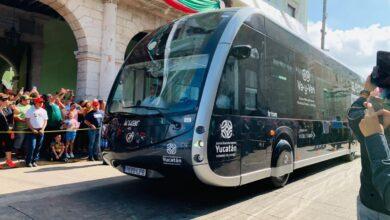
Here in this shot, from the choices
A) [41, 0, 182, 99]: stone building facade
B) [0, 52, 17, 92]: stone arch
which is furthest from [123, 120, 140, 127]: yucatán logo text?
[0, 52, 17, 92]: stone arch

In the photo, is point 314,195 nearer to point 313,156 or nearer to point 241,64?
point 313,156

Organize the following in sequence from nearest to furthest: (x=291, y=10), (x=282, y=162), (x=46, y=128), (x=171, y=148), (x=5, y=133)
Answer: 1. (x=171, y=148)
2. (x=282, y=162)
3. (x=5, y=133)
4. (x=46, y=128)
5. (x=291, y=10)

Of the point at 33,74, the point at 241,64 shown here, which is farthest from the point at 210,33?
the point at 33,74

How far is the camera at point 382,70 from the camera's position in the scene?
6.66 feet

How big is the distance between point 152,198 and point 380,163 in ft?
15.2

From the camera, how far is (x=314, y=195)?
6.80 m

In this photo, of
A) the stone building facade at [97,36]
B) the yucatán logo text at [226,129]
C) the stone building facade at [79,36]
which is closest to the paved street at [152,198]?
the yucatán logo text at [226,129]

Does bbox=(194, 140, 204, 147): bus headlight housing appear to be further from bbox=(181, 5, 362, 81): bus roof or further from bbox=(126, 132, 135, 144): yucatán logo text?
bbox=(181, 5, 362, 81): bus roof

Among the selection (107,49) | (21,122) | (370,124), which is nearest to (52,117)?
(21,122)

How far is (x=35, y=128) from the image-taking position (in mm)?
8984

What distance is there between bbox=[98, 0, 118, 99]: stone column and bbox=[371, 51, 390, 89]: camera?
11760 mm

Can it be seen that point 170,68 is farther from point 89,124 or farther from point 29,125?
point 89,124

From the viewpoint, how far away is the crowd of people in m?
8.88

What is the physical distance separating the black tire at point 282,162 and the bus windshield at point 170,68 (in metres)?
2.45
